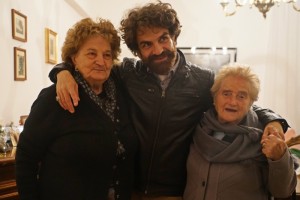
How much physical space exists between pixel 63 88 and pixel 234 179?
2.74ft

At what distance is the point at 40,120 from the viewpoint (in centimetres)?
120

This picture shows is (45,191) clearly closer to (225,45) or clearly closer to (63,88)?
(63,88)

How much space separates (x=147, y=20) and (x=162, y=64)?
0.24 m

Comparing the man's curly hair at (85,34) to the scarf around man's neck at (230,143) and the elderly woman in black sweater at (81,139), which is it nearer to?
the elderly woman in black sweater at (81,139)

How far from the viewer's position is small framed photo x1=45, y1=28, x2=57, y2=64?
3.28 metres

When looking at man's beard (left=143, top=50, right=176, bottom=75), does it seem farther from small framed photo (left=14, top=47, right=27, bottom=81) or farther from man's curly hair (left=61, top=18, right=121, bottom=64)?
small framed photo (left=14, top=47, right=27, bottom=81)

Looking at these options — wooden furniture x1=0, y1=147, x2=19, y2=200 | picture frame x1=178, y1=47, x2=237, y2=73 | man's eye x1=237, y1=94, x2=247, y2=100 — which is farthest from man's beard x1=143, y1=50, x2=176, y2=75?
picture frame x1=178, y1=47, x2=237, y2=73

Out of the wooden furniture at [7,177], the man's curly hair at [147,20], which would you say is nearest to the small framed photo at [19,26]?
the wooden furniture at [7,177]

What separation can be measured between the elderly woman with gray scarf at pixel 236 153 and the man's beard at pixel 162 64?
25 centimetres

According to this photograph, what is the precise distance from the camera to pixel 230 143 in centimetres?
137

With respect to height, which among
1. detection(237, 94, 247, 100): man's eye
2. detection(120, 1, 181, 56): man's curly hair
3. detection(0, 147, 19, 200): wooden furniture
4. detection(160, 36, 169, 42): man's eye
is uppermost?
detection(120, 1, 181, 56): man's curly hair

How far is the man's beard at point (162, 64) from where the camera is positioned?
4.97ft

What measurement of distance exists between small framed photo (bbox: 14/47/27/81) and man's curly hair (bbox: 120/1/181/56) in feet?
4.51

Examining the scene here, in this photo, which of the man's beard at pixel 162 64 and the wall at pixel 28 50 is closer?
the man's beard at pixel 162 64
